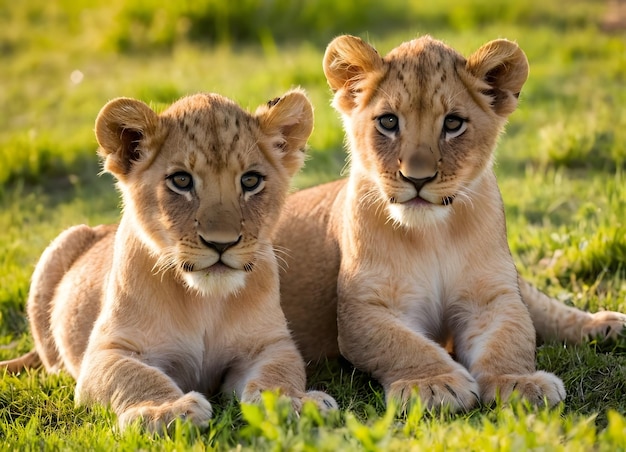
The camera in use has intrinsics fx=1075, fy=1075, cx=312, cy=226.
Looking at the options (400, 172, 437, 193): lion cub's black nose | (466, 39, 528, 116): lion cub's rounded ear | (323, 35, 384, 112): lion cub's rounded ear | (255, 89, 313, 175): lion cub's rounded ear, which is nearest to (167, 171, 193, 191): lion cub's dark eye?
(255, 89, 313, 175): lion cub's rounded ear

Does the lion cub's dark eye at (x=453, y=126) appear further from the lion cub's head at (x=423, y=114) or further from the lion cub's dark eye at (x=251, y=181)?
the lion cub's dark eye at (x=251, y=181)

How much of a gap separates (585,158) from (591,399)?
333cm

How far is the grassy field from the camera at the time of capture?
135 inches

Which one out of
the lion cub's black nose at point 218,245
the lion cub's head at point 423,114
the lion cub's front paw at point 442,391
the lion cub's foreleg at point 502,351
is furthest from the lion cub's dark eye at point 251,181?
the lion cub's foreleg at point 502,351

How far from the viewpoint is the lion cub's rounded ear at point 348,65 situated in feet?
14.2

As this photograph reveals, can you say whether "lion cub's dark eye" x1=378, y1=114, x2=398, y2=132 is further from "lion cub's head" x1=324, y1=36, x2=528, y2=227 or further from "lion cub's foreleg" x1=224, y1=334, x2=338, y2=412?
"lion cub's foreleg" x1=224, y1=334, x2=338, y2=412

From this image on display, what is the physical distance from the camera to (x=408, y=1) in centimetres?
1249

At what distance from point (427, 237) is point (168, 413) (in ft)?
4.45

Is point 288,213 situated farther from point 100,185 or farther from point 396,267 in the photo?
point 100,185

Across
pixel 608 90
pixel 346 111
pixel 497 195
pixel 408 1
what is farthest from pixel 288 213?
pixel 408 1

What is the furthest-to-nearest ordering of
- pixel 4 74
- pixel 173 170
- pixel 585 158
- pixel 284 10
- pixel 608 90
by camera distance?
1. pixel 284 10
2. pixel 4 74
3. pixel 608 90
4. pixel 585 158
5. pixel 173 170

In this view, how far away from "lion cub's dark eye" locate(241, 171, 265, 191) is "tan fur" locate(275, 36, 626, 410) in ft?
1.57

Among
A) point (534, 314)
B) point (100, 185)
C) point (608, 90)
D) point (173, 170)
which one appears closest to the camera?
point (173, 170)

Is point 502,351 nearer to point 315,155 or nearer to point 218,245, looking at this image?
point 218,245
